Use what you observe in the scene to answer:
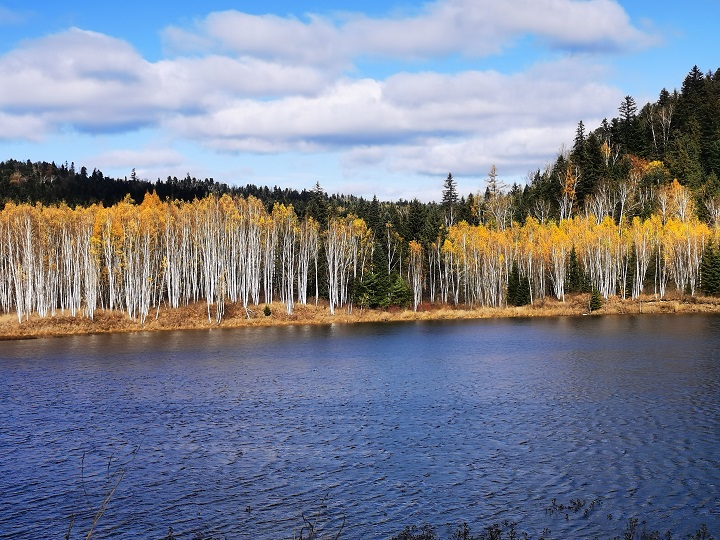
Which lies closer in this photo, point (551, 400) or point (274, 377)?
point (551, 400)

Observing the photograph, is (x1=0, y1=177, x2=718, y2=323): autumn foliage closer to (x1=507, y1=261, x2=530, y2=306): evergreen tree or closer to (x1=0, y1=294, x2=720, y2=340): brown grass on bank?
(x1=507, y1=261, x2=530, y2=306): evergreen tree

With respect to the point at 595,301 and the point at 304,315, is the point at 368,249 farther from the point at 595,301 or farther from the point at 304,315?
the point at 595,301

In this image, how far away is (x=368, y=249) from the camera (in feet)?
355

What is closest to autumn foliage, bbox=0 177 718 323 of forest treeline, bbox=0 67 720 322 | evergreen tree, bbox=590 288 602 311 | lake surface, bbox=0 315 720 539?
forest treeline, bbox=0 67 720 322

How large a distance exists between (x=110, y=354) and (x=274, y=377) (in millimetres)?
20157

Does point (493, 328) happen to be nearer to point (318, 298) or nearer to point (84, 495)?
point (318, 298)

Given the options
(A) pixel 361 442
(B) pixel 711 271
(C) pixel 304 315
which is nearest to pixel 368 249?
(C) pixel 304 315

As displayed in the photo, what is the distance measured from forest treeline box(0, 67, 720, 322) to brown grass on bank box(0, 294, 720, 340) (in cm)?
188

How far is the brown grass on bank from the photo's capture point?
7650cm

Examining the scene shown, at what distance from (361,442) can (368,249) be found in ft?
271

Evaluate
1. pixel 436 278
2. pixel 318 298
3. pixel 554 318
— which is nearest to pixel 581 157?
pixel 436 278

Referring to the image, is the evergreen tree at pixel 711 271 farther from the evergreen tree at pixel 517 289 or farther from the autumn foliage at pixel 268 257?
the evergreen tree at pixel 517 289

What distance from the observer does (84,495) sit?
20.4 metres

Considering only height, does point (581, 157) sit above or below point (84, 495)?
above
